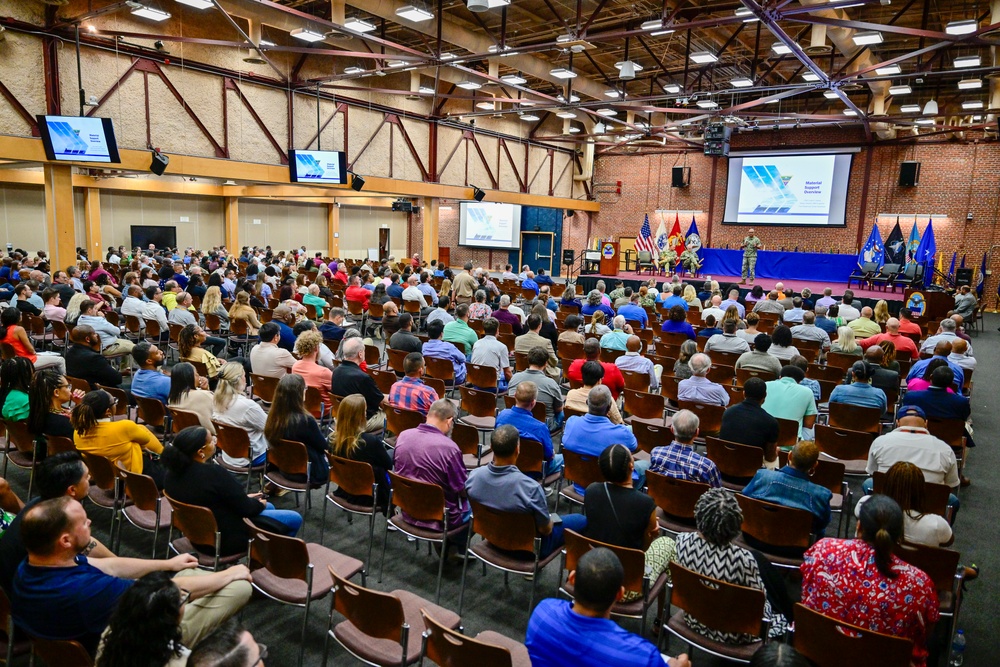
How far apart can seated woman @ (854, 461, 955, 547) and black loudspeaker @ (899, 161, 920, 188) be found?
820 inches

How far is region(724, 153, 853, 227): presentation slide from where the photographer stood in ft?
69.5

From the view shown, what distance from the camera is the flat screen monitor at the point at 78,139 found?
11.5 metres

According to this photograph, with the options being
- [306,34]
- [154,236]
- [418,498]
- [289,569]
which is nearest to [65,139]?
[306,34]

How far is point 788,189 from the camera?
2191cm

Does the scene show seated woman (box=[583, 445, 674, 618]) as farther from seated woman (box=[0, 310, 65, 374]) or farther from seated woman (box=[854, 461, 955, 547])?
Answer: seated woman (box=[0, 310, 65, 374])

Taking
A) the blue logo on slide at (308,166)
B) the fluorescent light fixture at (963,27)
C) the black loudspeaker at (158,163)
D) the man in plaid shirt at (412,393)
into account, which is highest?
the fluorescent light fixture at (963,27)

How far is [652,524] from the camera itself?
10.9 feet

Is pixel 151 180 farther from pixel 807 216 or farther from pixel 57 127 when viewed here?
pixel 807 216

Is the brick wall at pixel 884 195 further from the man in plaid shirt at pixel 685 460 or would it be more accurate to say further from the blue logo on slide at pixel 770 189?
the man in plaid shirt at pixel 685 460

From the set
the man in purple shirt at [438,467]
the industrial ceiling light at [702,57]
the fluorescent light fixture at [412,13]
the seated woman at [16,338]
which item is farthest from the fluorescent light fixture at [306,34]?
the man in purple shirt at [438,467]

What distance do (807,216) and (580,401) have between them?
19529mm

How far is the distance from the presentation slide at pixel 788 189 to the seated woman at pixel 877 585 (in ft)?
70.7

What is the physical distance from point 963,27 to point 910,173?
447 inches

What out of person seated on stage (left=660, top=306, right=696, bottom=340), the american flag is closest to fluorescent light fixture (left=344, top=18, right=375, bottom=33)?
person seated on stage (left=660, top=306, right=696, bottom=340)
